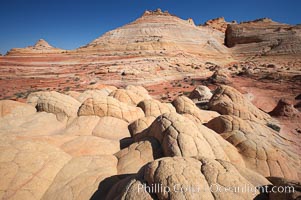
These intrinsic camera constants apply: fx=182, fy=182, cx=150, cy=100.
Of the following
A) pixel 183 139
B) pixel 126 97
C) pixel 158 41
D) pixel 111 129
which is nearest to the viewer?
pixel 183 139

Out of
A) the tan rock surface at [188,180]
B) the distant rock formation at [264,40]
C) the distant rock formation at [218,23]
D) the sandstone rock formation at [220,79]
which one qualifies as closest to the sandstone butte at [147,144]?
the tan rock surface at [188,180]

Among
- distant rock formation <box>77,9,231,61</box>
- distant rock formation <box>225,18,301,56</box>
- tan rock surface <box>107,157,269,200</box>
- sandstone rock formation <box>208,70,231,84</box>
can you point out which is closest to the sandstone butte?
tan rock surface <box>107,157,269,200</box>

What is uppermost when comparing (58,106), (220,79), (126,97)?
(220,79)

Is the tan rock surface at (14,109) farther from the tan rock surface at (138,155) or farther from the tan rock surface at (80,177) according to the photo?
the tan rock surface at (138,155)

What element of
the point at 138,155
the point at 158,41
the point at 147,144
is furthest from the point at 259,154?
the point at 158,41

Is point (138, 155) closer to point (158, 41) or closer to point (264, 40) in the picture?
point (158, 41)

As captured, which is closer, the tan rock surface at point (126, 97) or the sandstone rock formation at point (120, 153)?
the sandstone rock formation at point (120, 153)

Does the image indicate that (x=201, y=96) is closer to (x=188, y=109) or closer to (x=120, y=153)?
(x=188, y=109)

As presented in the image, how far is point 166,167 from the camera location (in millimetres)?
3348

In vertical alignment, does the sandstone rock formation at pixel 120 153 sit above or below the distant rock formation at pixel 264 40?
below

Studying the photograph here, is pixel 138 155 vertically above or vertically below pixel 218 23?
below

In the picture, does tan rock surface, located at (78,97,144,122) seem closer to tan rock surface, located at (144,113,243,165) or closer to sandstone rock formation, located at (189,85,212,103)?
tan rock surface, located at (144,113,243,165)

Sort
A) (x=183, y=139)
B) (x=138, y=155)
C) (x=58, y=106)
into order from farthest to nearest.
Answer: (x=58, y=106)
(x=138, y=155)
(x=183, y=139)

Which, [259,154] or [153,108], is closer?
[259,154]
